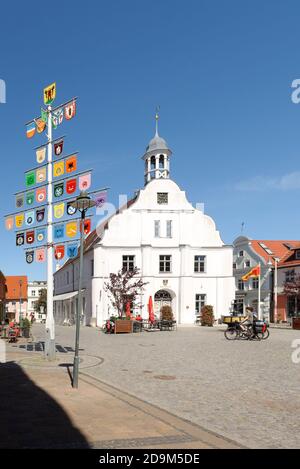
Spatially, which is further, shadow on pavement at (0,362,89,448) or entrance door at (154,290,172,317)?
entrance door at (154,290,172,317)

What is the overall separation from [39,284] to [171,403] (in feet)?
454

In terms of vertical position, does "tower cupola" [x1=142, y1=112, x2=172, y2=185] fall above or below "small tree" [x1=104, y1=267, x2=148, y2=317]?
above

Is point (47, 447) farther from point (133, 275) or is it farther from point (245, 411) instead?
point (133, 275)

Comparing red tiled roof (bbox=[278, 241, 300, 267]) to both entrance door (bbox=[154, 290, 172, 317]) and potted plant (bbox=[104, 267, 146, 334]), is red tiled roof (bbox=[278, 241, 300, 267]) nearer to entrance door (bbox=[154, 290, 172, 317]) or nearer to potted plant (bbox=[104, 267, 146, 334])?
entrance door (bbox=[154, 290, 172, 317])

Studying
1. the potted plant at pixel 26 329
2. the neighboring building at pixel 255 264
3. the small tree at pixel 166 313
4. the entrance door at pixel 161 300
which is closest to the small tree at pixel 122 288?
the small tree at pixel 166 313

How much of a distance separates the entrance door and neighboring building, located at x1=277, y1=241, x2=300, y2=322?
12765mm

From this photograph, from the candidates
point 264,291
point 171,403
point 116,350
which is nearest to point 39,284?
point 264,291

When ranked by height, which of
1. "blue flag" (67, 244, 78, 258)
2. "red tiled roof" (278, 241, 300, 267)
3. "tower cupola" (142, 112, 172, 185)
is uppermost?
"tower cupola" (142, 112, 172, 185)

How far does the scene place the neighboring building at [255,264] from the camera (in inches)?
2103

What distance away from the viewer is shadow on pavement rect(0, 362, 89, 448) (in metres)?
6.08

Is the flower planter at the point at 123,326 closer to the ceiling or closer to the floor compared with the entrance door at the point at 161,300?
closer to the floor

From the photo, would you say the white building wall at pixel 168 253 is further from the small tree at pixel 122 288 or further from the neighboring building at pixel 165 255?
the small tree at pixel 122 288

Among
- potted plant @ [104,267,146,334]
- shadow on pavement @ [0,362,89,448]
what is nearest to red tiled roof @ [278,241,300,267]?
potted plant @ [104,267,146,334]
